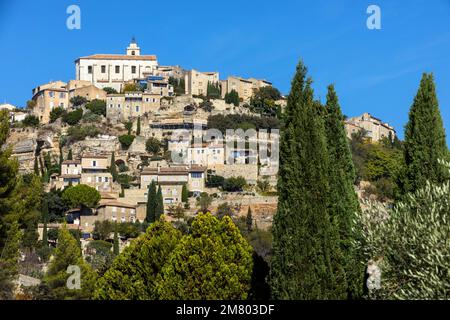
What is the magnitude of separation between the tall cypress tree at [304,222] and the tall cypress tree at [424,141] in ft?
9.88

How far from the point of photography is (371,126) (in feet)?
315

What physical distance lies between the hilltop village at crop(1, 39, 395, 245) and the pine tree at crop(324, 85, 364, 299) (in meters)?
43.5

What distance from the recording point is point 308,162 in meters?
17.4

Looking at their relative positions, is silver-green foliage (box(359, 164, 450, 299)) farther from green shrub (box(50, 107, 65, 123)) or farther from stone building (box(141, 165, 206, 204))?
green shrub (box(50, 107, 65, 123))

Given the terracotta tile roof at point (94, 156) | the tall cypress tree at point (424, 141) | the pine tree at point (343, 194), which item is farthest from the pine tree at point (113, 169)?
the tall cypress tree at point (424, 141)

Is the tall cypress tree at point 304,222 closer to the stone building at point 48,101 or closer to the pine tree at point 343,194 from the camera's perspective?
the pine tree at point 343,194

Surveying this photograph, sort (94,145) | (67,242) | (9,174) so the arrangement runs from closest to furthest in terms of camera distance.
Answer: (9,174) < (67,242) < (94,145)

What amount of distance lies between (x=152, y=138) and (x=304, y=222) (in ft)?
218

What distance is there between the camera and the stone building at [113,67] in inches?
3979

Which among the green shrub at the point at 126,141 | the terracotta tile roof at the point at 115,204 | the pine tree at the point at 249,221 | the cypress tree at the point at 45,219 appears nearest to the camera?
the cypress tree at the point at 45,219

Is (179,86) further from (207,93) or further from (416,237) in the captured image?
(416,237)

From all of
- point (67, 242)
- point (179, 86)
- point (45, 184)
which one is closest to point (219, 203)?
point (45, 184)

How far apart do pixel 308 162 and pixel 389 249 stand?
84.5 inches

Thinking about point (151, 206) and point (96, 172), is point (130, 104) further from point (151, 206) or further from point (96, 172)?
point (151, 206)
